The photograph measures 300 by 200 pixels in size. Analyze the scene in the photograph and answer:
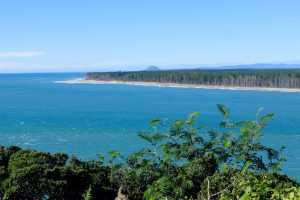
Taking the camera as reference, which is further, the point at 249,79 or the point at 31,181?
the point at 249,79

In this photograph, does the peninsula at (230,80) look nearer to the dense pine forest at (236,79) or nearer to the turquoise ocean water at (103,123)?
the dense pine forest at (236,79)

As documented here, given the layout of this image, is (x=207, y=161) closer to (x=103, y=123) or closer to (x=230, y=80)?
(x=103, y=123)

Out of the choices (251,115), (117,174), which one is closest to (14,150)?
(117,174)

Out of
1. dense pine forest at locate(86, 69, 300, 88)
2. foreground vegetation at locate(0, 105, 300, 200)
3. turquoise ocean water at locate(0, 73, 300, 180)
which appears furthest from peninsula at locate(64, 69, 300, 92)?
foreground vegetation at locate(0, 105, 300, 200)

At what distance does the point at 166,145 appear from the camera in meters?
6.91

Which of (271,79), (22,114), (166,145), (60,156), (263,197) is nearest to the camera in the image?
(263,197)

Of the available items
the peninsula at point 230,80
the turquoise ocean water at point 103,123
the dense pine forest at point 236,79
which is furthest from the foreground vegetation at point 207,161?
the dense pine forest at point 236,79

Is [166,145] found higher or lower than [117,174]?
higher

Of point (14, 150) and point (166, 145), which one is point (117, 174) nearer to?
point (14, 150)

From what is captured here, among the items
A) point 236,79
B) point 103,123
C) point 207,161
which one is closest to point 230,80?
point 236,79

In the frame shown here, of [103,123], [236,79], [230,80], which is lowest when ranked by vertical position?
[103,123]

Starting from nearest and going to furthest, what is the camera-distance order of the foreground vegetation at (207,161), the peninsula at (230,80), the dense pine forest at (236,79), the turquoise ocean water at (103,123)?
1. the foreground vegetation at (207,161)
2. the turquoise ocean water at (103,123)
3. the peninsula at (230,80)
4. the dense pine forest at (236,79)

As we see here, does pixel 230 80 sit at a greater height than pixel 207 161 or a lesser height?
lesser

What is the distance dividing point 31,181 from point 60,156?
3824mm
